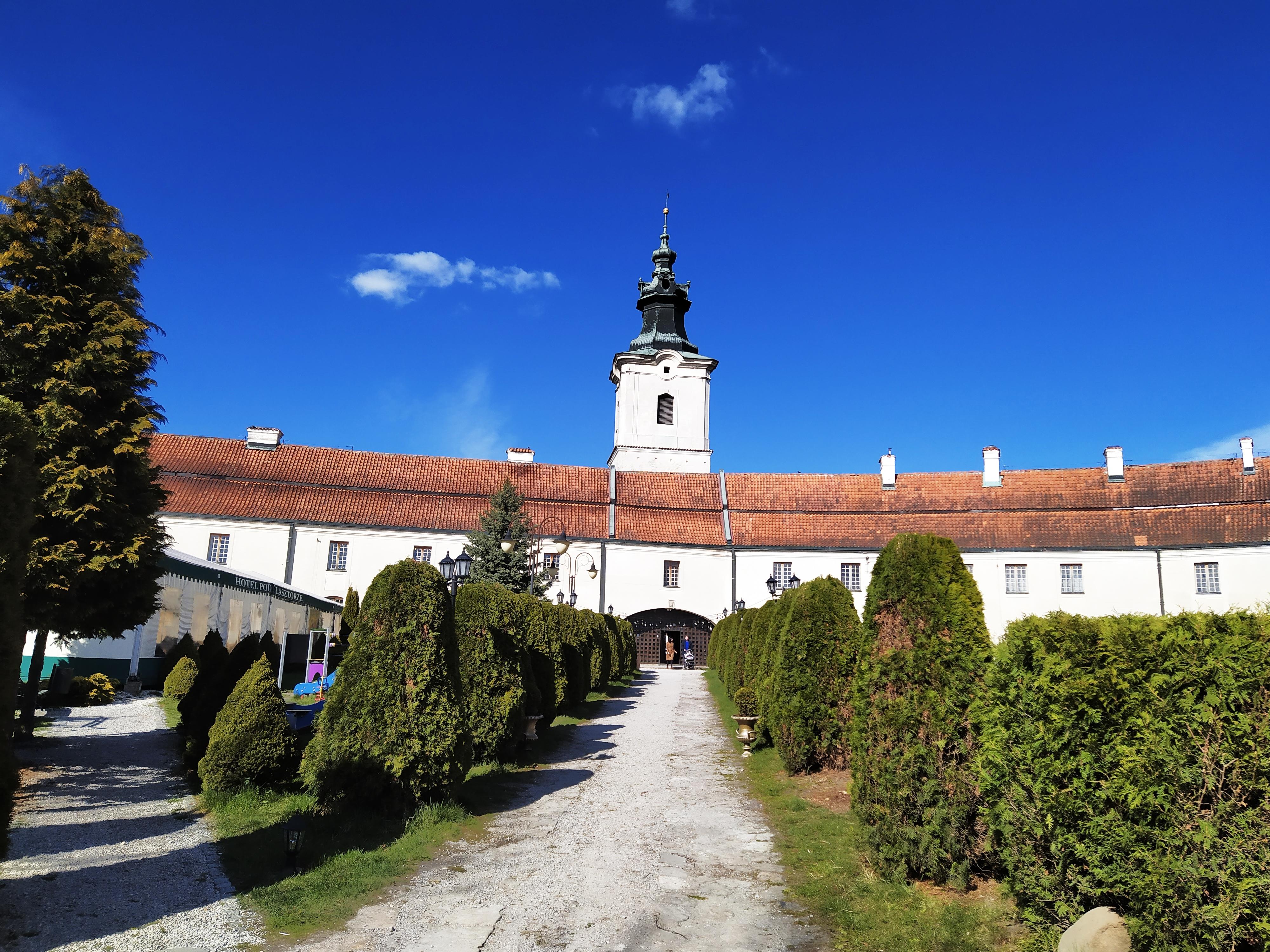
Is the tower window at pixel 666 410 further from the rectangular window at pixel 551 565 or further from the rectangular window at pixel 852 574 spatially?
the rectangular window at pixel 852 574

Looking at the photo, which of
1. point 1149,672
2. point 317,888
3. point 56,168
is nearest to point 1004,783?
point 1149,672

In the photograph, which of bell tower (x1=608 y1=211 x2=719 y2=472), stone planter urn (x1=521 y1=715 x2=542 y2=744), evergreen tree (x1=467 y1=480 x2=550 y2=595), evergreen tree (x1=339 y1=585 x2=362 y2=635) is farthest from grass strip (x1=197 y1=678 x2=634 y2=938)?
bell tower (x1=608 y1=211 x2=719 y2=472)

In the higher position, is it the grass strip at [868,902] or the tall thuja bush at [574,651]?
the tall thuja bush at [574,651]

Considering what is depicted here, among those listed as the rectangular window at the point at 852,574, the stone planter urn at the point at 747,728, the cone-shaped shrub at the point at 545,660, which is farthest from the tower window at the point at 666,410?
the stone planter urn at the point at 747,728

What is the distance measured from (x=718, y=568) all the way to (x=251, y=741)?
110 ft

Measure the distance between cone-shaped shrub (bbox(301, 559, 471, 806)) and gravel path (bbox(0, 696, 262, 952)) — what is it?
1.28 m

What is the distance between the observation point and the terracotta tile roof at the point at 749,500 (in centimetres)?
3853

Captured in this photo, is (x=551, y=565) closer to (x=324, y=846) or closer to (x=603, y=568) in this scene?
(x=603, y=568)

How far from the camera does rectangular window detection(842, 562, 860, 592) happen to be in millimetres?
40750

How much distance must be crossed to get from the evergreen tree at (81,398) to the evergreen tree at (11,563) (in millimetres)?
3788

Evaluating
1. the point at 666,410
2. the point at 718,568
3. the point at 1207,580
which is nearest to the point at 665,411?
the point at 666,410

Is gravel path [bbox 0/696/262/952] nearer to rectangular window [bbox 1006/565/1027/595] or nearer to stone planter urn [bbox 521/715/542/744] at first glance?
stone planter urn [bbox 521/715/542/744]

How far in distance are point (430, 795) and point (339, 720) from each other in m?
1.17

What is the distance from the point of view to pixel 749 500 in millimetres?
44344
